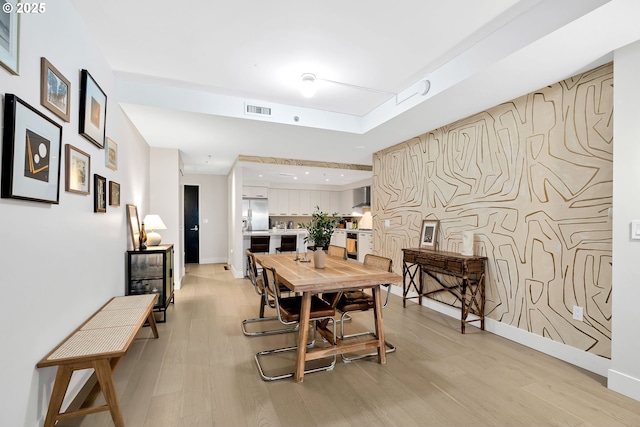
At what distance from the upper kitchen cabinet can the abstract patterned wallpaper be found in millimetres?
5400

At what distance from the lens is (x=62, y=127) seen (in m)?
1.87

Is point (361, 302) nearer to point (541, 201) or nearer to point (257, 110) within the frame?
point (541, 201)

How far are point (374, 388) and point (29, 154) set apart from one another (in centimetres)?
253

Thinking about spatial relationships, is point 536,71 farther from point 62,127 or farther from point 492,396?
point 62,127

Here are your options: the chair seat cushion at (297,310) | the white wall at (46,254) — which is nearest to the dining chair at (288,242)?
the chair seat cushion at (297,310)

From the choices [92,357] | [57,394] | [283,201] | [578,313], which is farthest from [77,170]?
[283,201]

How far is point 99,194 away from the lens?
249cm

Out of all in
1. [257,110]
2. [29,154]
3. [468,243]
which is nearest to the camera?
[29,154]

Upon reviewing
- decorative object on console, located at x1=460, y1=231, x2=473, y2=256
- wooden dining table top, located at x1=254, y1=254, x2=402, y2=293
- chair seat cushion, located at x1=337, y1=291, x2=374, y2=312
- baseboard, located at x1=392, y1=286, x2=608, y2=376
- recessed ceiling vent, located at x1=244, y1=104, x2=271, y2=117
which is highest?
recessed ceiling vent, located at x1=244, y1=104, x2=271, y2=117

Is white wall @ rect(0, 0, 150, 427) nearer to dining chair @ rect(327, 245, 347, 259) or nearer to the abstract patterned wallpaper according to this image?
dining chair @ rect(327, 245, 347, 259)

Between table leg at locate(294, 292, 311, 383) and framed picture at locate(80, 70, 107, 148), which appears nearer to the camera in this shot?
framed picture at locate(80, 70, 107, 148)

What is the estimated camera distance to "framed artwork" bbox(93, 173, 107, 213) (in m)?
2.42

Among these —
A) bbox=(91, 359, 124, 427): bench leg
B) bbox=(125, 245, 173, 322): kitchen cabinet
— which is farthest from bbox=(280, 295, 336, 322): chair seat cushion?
bbox=(125, 245, 173, 322): kitchen cabinet

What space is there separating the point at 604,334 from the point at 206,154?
18.9 feet
